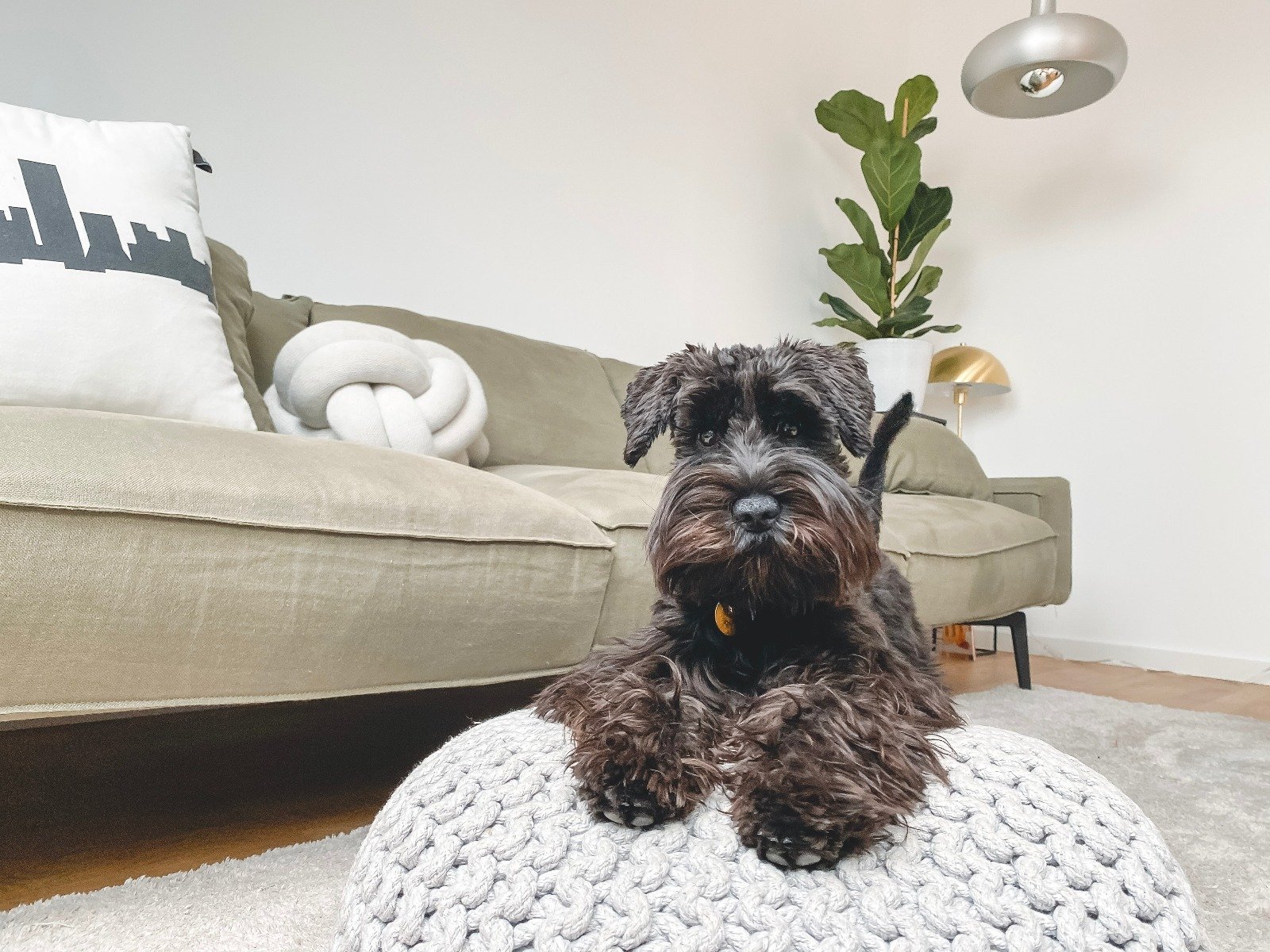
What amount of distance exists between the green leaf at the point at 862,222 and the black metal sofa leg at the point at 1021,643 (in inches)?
82.4

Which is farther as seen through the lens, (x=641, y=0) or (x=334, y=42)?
(x=641, y=0)

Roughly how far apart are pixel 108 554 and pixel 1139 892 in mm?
1190

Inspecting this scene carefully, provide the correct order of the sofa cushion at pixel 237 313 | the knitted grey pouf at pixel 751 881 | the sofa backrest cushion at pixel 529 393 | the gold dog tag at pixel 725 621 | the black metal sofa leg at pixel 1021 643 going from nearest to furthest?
the knitted grey pouf at pixel 751 881
the gold dog tag at pixel 725 621
the sofa cushion at pixel 237 313
the sofa backrest cushion at pixel 529 393
the black metal sofa leg at pixel 1021 643

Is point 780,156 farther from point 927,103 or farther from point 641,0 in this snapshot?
point 641,0

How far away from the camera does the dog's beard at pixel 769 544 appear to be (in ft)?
2.92

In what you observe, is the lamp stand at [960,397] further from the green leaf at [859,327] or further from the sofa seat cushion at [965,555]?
the sofa seat cushion at [965,555]

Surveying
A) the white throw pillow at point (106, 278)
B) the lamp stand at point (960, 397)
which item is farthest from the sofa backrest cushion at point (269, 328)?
the lamp stand at point (960, 397)

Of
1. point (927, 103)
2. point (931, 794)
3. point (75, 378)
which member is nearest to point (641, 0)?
point (927, 103)

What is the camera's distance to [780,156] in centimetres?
442

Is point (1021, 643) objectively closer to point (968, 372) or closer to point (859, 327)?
point (968, 372)

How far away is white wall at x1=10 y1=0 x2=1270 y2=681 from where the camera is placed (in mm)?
2547

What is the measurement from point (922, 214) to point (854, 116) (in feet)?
2.07

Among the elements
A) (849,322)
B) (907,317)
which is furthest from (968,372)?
(849,322)

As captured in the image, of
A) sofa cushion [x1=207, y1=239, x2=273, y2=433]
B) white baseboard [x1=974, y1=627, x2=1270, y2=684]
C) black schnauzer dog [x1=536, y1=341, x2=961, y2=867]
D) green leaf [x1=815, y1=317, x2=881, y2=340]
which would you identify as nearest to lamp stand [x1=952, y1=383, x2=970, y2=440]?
green leaf [x1=815, y1=317, x2=881, y2=340]
